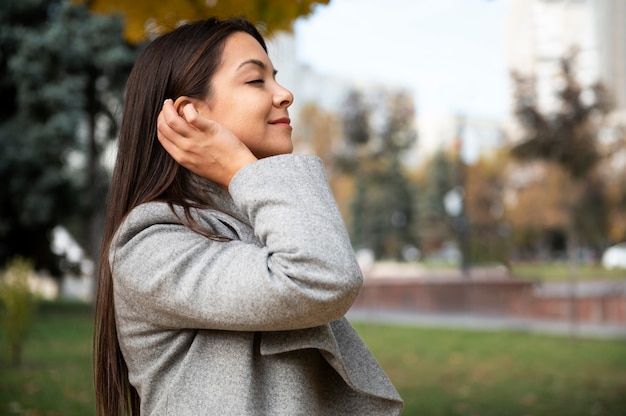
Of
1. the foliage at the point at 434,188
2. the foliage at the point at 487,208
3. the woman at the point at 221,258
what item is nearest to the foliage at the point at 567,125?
the woman at the point at 221,258

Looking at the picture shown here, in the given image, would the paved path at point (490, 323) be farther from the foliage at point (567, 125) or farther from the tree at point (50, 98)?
the tree at point (50, 98)

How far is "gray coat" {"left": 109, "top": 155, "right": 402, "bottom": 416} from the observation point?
3.48ft

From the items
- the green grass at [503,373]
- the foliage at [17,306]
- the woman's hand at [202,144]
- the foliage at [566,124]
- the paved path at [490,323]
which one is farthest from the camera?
the paved path at [490,323]

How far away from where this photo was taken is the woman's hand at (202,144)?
118 cm

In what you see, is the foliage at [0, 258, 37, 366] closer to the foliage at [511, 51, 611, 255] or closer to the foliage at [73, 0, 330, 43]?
the foliage at [73, 0, 330, 43]

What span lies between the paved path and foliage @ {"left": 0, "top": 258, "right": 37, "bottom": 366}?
7.38 meters

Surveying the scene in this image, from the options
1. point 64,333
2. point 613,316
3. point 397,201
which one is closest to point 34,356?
point 64,333

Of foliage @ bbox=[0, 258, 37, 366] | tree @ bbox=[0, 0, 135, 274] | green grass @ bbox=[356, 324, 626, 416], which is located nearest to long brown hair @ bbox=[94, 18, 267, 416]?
green grass @ bbox=[356, 324, 626, 416]

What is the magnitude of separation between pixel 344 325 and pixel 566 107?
11.0 metres

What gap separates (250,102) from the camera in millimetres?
1261

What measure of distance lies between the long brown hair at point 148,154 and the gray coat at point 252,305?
0.08 metres

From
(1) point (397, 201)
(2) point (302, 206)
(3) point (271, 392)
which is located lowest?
(1) point (397, 201)

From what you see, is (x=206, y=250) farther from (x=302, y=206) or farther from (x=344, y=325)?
(x=344, y=325)

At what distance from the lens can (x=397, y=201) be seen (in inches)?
1329
